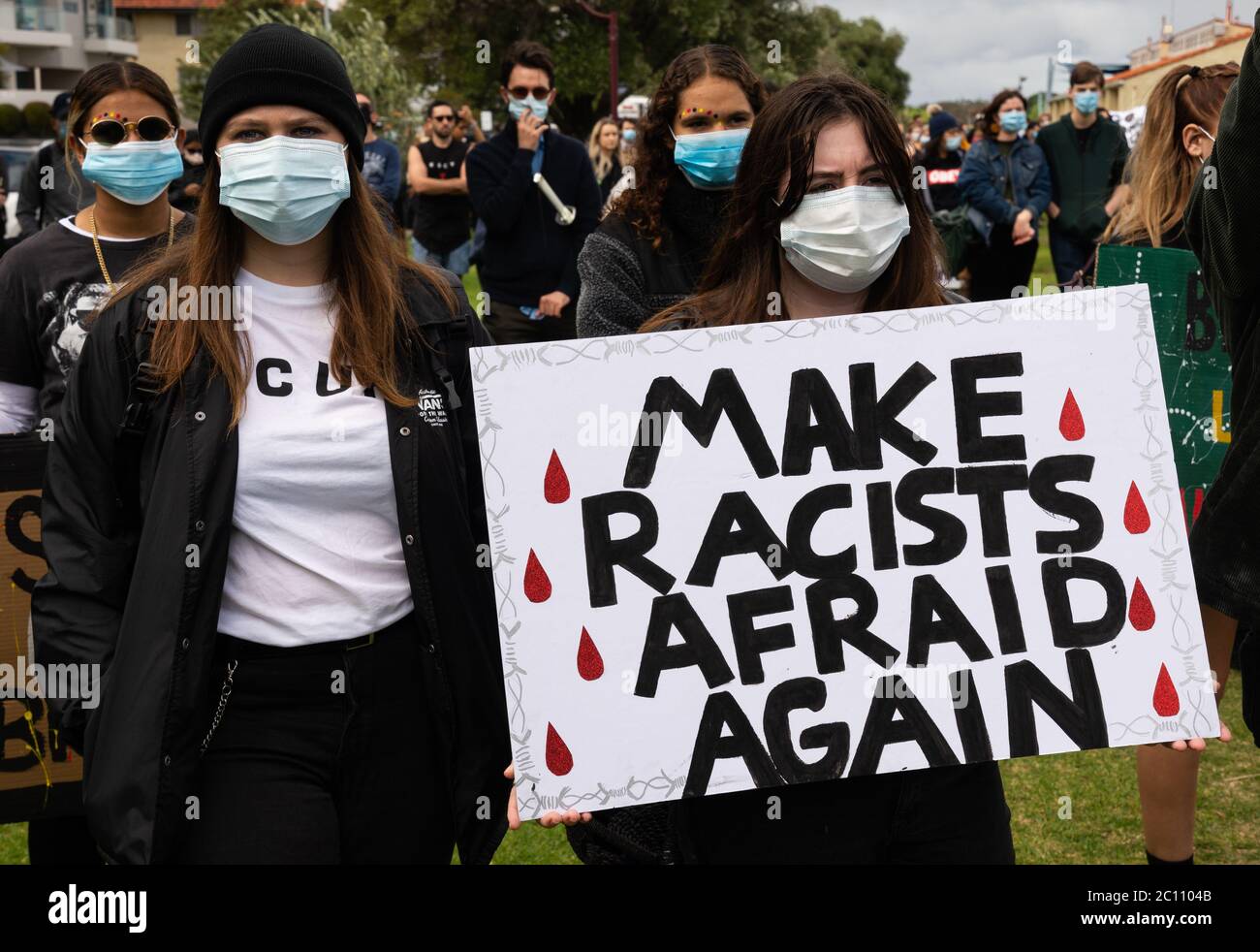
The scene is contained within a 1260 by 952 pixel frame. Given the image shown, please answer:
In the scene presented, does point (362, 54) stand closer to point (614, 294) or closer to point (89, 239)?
point (89, 239)

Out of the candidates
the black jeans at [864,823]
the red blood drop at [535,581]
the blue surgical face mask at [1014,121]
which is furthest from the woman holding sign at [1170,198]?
the blue surgical face mask at [1014,121]

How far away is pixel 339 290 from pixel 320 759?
852 millimetres

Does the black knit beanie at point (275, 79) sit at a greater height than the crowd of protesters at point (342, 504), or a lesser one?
greater

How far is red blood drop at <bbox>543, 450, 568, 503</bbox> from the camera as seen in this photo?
89.6 inches

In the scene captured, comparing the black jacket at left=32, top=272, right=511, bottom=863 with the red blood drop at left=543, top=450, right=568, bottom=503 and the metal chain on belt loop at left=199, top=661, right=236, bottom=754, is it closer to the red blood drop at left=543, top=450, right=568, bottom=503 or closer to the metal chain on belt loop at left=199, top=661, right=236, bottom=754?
the metal chain on belt loop at left=199, top=661, right=236, bottom=754

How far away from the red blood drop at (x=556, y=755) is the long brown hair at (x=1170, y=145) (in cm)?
264

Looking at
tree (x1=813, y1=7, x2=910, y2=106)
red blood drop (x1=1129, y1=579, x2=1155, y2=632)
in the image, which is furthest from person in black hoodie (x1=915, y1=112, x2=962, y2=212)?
tree (x1=813, y1=7, x2=910, y2=106)

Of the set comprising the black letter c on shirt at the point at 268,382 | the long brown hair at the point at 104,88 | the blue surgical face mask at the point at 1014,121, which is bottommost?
the black letter c on shirt at the point at 268,382

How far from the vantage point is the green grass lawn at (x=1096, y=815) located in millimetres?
4176

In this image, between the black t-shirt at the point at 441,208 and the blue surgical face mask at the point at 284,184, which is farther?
the black t-shirt at the point at 441,208

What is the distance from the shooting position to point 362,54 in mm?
38875

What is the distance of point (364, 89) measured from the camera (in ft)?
113

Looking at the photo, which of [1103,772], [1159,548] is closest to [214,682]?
[1159,548]

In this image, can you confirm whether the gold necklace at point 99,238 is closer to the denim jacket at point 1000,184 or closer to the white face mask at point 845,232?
the white face mask at point 845,232
